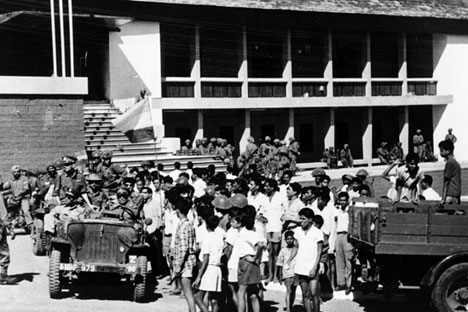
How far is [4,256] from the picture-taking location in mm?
11781

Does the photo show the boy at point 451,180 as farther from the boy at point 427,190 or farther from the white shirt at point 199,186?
the white shirt at point 199,186

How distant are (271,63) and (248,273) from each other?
973 inches

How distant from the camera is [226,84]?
100.0 feet

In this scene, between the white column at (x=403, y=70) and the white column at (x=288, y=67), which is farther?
the white column at (x=403, y=70)

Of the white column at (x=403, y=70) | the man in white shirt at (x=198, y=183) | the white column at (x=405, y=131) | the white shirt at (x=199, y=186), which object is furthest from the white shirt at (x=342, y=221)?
the white column at (x=405, y=131)

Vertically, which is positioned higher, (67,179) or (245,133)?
(245,133)

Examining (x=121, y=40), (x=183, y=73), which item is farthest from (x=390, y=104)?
(x=121, y=40)

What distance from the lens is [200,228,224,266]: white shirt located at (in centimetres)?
927

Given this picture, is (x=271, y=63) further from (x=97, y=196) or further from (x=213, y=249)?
(x=213, y=249)

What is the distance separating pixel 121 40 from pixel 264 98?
6.90 meters

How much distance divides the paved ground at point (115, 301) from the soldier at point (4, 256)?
0.56ft

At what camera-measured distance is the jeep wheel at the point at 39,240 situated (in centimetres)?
1399

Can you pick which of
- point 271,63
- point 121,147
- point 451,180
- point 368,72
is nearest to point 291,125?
point 271,63

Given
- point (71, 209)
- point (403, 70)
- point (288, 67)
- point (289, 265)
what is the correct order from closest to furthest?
1. point (289, 265)
2. point (71, 209)
3. point (288, 67)
4. point (403, 70)
